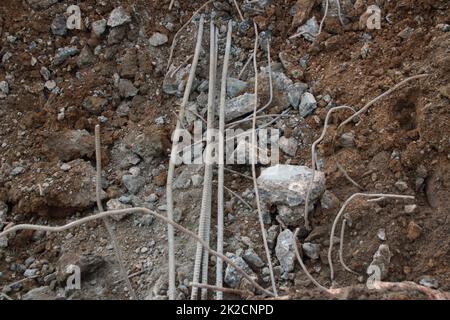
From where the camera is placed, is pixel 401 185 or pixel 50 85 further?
pixel 50 85

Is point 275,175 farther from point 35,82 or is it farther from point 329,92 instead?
point 35,82

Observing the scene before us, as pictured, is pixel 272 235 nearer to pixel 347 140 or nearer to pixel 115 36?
pixel 347 140

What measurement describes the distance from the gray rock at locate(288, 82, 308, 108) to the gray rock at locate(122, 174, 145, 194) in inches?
30.4

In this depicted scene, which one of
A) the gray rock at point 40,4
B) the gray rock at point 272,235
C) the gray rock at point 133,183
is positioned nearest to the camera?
the gray rock at point 272,235

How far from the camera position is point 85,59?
295cm

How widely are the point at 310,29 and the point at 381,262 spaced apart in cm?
130

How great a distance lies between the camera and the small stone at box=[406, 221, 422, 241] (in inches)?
87.0

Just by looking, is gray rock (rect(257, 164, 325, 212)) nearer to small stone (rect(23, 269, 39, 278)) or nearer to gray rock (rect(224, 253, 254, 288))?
gray rock (rect(224, 253, 254, 288))

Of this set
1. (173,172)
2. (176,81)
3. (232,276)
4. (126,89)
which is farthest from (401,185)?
(126,89)

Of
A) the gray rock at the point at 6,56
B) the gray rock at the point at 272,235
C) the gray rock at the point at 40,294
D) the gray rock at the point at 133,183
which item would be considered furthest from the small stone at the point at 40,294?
the gray rock at the point at 6,56

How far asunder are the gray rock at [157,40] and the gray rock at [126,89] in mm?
268

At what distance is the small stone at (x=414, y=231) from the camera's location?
7.25 ft

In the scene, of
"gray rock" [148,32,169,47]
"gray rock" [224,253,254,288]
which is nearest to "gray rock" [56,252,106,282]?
"gray rock" [224,253,254,288]

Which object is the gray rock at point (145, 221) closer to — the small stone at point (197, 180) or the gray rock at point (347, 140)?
the small stone at point (197, 180)
